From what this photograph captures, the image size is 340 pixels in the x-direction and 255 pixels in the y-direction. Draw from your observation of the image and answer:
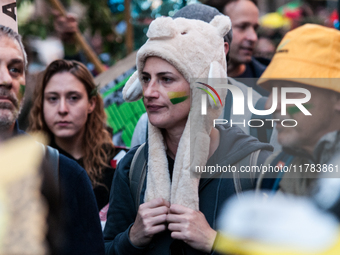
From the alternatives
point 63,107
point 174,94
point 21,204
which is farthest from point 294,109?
point 63,107

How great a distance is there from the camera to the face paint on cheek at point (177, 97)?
7.06ft

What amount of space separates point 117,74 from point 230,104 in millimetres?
2260

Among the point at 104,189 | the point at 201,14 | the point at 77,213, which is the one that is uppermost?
the point at 201,14

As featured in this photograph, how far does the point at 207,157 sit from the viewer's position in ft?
7.02

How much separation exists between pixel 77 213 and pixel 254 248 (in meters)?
0.84

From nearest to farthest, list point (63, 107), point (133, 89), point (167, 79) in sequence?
1. point (167, 79)
2. point (133, 89)
3. point (63, 107)

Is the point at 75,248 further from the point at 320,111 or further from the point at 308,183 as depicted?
the point at 320,111

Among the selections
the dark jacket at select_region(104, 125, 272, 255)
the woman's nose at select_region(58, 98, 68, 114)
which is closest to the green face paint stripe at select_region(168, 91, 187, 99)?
the dark jacket at select_region(104, 125, 272, 255)

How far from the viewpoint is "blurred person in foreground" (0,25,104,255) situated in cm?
203

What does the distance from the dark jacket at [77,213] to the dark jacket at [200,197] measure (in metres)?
0.17

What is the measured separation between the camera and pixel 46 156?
208 cm

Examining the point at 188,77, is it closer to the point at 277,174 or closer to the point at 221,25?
the point at 221,25

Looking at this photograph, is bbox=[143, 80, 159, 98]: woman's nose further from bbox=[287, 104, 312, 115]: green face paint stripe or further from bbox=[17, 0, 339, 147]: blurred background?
bbox=[17, 0, 339, 147]: blurred background

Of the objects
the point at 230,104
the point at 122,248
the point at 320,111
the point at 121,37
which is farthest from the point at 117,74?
the point at 320,111
